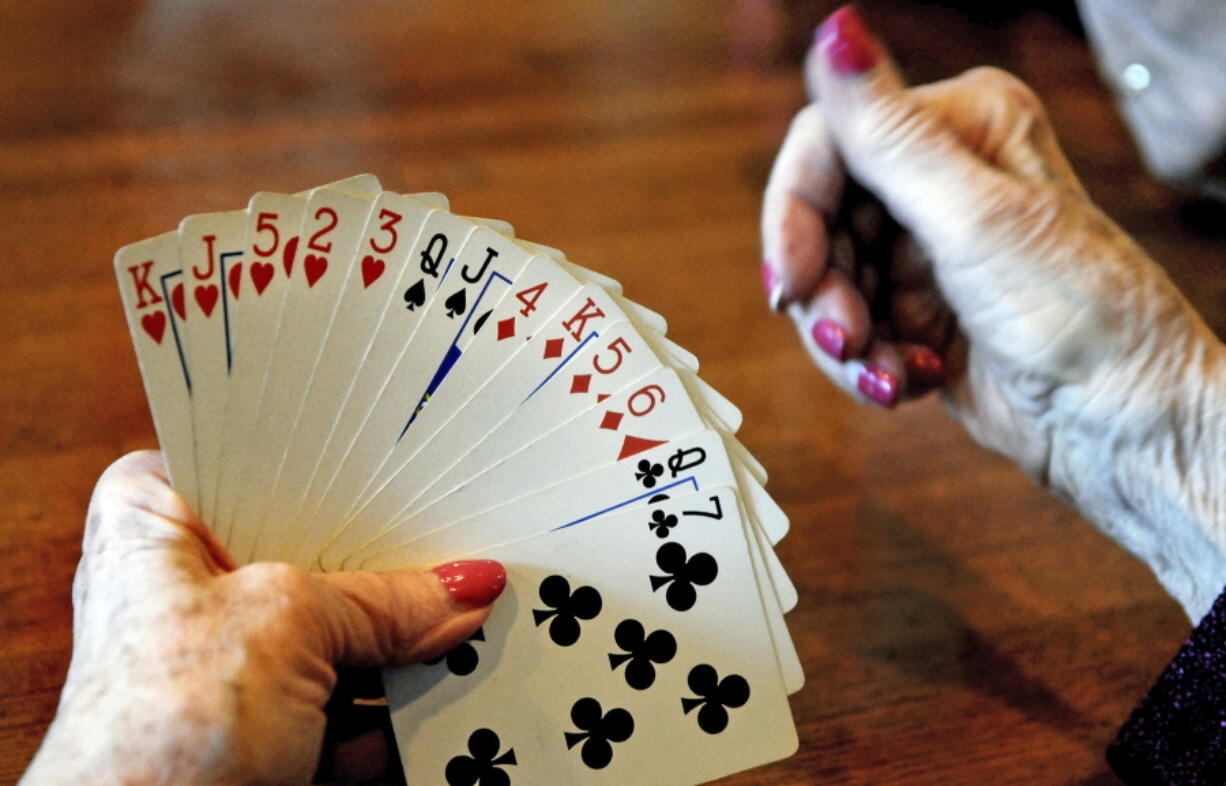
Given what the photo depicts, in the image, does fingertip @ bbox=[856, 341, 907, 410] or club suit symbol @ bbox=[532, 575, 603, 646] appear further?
fingertip @ bbox=[856, 341, 907, 410]

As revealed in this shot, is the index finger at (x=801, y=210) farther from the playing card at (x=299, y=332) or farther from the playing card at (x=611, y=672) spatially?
the playing card at (x=299, y=332)

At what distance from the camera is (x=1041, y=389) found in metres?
1.27

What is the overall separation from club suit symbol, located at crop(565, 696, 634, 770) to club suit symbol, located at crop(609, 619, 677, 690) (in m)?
0.04

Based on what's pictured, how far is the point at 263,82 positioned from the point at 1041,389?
1.44 metres

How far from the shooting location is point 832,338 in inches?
53.2

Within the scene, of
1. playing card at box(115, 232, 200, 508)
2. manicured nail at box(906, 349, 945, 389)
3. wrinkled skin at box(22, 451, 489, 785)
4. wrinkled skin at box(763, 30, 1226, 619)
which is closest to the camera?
wrinkled skin at box(22, 451, 489, 785)

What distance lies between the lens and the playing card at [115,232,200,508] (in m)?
0.93

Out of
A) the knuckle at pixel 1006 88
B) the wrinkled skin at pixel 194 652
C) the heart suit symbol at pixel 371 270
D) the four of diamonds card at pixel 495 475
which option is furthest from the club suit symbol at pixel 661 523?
the knuckle at pixel 1006 88

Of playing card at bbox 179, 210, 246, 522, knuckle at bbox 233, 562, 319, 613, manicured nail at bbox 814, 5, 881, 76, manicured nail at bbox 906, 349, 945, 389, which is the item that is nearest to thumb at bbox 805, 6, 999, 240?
manicured nail at bbox 814, 5, 881, 76

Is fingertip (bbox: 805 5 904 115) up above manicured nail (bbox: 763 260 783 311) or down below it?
above

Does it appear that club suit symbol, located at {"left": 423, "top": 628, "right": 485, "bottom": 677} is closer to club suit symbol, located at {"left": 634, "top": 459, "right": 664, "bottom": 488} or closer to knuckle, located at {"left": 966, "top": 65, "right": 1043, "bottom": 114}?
club suit symbol, located at {"left": 634, "top": 459, "right": 664, "bottom": 488}

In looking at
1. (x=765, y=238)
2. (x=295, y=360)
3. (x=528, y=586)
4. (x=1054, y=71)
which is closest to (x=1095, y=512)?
(x=765, y=238)

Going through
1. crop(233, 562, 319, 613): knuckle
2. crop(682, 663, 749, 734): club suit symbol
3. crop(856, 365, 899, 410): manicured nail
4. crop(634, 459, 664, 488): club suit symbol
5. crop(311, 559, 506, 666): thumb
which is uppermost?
crop(856, 365, 899, 410): manicured nail

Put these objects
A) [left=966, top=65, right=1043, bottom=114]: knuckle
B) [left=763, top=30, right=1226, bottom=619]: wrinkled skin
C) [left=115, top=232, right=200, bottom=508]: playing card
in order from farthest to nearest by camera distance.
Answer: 1. [left=966, top=65, right=1043, bottom=114]: knuckle
2. [left=763, top=30, right=1226, bottom=619]: wrinkled skin
3. [left=115, top=232, right=200, bottom=508]: playing card
